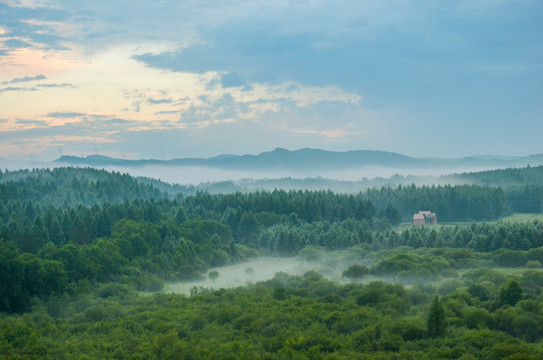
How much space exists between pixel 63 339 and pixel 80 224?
6841 centimetres

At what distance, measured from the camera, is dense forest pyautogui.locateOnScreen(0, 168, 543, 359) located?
1807 inches

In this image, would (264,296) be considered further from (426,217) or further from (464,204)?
(464,204)

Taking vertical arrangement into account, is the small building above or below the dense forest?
above

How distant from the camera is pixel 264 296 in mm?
68500

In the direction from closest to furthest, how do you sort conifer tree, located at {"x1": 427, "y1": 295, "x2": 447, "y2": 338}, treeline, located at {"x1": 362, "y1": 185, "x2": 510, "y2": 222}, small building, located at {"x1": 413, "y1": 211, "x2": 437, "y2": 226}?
conifer tree, located at {"x1": 427, "y1": 295, "x2": 447, "y2": 338}
small building, located at {"x1": 413, "y1": 211, "x2": 437, "y2": 226}
treeline, located at {"x1": 362, "y1": 185, "x2": 510, "y2": 222}

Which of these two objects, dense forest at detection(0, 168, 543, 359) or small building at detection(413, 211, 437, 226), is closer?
dense forest at detection(0, 168, 543, 359)

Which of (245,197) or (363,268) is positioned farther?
(245,197)

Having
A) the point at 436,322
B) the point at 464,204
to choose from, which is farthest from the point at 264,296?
the point at 464,204

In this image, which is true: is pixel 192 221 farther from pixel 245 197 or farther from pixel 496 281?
pixel 496 281

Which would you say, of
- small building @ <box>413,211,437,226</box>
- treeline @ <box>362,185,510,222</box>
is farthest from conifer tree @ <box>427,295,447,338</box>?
treeline @ <box>362,185,510,222</box>

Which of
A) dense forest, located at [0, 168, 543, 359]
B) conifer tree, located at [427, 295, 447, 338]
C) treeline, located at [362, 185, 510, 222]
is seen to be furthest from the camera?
treeline, located at [362, 185, 510, 222]

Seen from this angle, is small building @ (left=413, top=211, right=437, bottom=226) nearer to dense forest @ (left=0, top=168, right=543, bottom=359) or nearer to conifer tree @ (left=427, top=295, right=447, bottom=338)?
dense forest @ (left=0, top=168, right=543, bottom=359)

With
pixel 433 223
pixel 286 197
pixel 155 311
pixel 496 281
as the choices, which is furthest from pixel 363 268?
pixel 433 223

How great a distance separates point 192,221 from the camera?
138 meters
